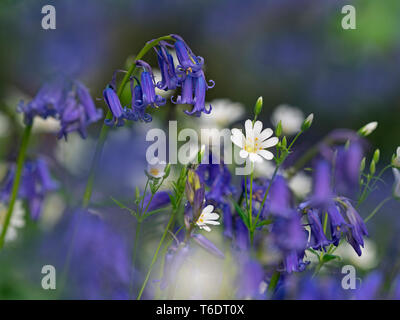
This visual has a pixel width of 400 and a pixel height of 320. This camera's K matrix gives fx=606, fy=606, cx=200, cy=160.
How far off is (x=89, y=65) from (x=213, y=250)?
270cm

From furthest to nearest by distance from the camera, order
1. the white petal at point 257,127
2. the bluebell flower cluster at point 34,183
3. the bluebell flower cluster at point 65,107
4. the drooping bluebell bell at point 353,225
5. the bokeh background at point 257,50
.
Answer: the bokeh background at point 257,50 < the bluebell flower cluster at point 34,183 < the bluebell flower cluster at point 65,107 < the white petal at point 257,127 < the drooping bluebell bell at point 353,225

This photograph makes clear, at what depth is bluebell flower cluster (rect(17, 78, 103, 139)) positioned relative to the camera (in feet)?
4.93

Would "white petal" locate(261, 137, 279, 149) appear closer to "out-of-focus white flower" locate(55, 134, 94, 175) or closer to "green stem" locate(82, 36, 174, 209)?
"green stem" locate(82, 36, 174, 209)

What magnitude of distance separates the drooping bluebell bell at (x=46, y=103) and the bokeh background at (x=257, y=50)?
1.12 metres

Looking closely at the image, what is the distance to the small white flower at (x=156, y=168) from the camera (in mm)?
1408

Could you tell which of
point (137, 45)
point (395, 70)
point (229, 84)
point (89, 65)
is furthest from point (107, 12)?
point (395, 70)

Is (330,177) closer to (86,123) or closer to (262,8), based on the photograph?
(86,123)

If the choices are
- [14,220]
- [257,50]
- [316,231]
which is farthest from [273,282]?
[257,50]

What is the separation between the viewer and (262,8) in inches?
190

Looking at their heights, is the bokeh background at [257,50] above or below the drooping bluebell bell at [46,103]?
above

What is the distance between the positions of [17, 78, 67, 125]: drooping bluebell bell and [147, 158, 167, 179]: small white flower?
30 cm

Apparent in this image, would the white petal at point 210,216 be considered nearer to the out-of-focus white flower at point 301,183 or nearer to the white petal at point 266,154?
the white petal at point 266,154

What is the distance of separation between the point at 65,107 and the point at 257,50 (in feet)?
11.2

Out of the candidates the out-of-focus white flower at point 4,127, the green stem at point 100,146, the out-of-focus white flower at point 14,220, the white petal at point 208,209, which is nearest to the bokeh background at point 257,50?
the out-of-focus white flower at point 4,127
